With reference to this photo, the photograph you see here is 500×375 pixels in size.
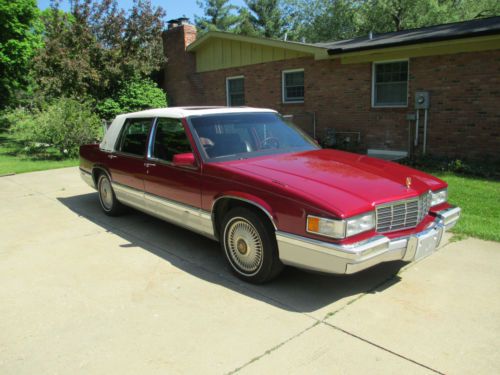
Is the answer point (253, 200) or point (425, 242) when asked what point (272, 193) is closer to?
point (253, 200)

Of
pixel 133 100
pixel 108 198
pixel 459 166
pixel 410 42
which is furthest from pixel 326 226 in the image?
pixel 133 100

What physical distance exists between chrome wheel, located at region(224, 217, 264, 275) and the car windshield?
0.81 m

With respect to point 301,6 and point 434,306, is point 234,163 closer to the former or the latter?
point 434,306

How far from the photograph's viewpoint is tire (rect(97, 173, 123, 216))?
6.52 meters

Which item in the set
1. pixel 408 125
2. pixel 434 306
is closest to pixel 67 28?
pixel 408 125

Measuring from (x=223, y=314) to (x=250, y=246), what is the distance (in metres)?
0.73

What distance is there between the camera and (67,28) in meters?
16.6

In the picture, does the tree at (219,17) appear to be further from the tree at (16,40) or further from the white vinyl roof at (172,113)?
the white vinyl roof at (172,113)

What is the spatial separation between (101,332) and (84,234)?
2.83 meters

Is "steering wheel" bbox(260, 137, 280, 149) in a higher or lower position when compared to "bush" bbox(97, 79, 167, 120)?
lower

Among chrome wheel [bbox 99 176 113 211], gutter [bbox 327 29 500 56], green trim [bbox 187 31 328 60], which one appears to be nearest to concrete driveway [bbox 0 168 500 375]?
chrome wheel [bbox 99 176 113 211]

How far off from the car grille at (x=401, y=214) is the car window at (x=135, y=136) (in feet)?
10.5

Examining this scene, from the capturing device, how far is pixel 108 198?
667 centimetres

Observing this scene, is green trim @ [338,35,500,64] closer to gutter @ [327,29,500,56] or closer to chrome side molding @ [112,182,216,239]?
gutter @ [327,29,500,56]
